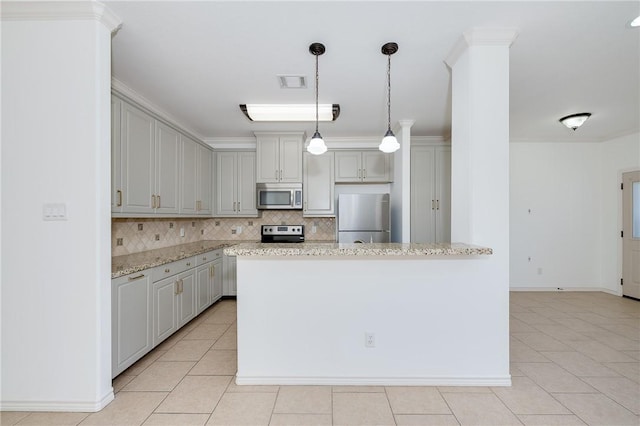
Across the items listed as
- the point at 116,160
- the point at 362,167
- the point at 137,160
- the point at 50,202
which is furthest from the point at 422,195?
the point at 50,202

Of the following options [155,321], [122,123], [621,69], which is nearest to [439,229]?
[621,69]

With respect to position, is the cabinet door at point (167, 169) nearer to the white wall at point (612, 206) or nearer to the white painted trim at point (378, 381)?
the white painted trim at point (378, 381)

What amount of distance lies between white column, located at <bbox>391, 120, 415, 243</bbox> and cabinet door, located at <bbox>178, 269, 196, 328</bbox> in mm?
2688

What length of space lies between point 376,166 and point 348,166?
1.42ft

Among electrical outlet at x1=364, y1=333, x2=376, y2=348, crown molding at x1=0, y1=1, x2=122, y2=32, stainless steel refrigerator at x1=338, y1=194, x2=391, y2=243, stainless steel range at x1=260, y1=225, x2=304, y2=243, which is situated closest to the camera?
crown molding at x1=0, y1=1, x2=122, y2=32

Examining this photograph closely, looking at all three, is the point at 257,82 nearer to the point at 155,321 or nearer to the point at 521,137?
the point at 155,321

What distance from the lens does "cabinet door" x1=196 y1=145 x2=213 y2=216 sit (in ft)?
13.4

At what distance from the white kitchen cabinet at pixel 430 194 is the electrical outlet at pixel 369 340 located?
8.21 ft

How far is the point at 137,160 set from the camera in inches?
107

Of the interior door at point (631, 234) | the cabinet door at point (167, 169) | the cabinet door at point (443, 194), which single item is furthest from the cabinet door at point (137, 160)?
the interior door at point (631, 234)

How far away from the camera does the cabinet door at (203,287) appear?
3566 millimetres

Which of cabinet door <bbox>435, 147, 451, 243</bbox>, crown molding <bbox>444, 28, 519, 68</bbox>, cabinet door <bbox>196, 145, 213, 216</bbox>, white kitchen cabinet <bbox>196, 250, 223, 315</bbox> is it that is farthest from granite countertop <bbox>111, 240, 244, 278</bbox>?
cabinet door <bbox>435, 147, 451, 243</bbox>

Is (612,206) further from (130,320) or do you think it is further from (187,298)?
(130,320)

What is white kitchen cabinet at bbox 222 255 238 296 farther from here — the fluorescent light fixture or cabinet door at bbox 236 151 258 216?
the fluorescent light fixture
